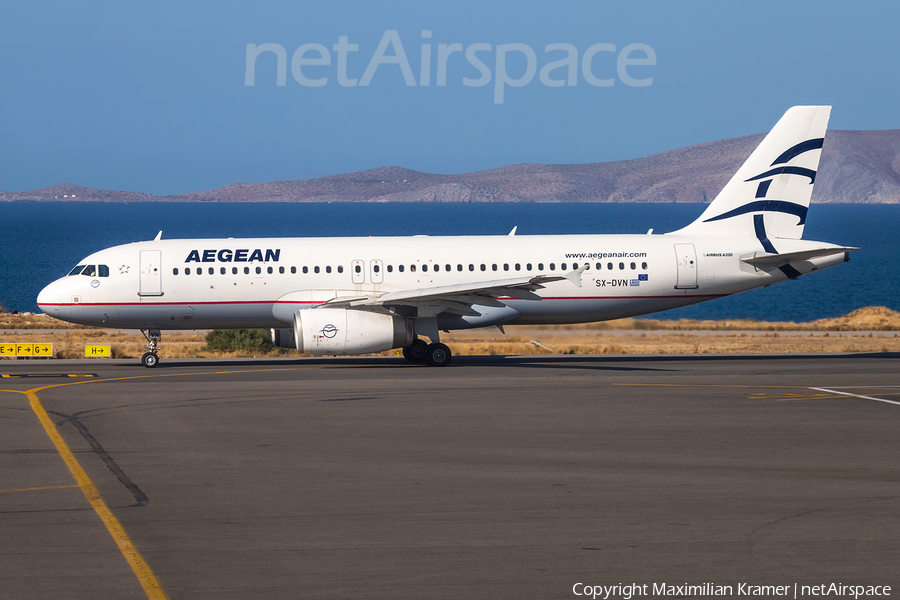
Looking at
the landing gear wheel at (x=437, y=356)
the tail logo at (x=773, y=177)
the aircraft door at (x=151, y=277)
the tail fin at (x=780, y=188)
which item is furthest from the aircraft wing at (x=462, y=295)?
the tail logo at (x=773, y=177)

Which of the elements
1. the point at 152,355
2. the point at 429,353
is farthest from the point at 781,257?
the point at 152,355

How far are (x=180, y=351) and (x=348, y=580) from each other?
3172 cm

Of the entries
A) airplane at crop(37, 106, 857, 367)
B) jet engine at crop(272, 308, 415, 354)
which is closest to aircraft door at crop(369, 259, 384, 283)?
airplane at crop(37, 106, 857, 367)

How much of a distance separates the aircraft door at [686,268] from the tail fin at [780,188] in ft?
5.61

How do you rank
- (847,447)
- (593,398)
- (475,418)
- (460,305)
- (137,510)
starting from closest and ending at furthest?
(137,510) < (847,447) < (475,418) < (593,398) < (460,305)

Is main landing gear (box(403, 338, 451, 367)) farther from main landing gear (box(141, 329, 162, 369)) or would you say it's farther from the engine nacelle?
main landing gear (box(141, 329, 162, 369))

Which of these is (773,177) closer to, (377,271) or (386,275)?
(386,275)

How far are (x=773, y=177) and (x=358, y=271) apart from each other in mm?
14707

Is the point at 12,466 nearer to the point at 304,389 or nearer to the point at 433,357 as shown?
the point at 304,389

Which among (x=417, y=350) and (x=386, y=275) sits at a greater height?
(x=386, y=275)

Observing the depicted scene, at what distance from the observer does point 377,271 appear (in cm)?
3219

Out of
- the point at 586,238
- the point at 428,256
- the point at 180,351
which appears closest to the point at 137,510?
the point at 428,256

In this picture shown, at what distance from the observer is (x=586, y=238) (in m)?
33.6

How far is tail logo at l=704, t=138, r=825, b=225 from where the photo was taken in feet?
113
